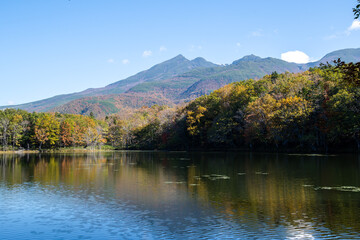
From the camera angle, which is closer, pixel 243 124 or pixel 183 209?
pixel 183 209

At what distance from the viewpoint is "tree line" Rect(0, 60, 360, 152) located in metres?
60.8

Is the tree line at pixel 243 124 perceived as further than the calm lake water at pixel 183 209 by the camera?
Yes

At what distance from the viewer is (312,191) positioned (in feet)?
73.1

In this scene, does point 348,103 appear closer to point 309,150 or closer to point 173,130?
point 309,150

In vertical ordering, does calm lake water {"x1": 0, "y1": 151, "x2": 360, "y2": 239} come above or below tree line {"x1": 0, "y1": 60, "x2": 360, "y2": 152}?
below

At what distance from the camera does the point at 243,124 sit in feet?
270

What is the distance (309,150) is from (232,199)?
51.4m

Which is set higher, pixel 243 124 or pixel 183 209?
pixel 243 124

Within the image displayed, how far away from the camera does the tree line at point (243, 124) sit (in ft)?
199

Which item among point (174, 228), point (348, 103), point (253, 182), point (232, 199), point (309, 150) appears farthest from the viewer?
point (309, 150)

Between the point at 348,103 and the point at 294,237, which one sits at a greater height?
the point at 348,103

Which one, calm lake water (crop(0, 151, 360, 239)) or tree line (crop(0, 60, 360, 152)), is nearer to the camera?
calm lake water (crop(0, 151, 360, 239))

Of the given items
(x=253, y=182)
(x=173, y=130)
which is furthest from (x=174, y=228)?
(x=173, y=130)

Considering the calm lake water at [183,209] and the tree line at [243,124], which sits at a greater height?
the tree line at [243,124]
